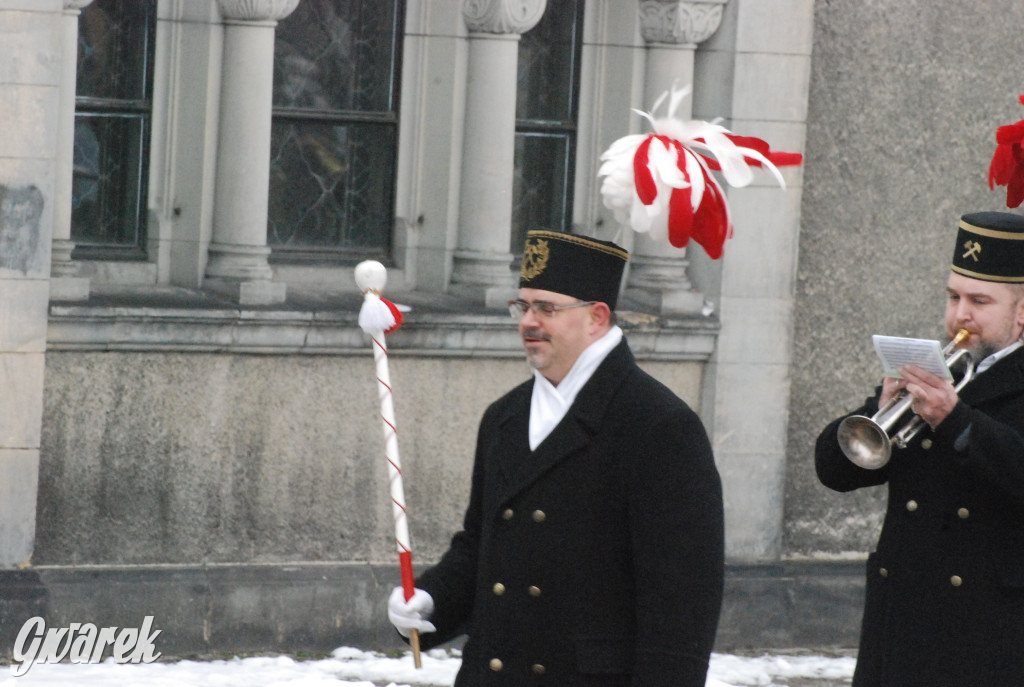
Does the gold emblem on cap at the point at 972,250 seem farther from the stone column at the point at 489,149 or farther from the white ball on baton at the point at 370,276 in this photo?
the stone column at the point at 489,149

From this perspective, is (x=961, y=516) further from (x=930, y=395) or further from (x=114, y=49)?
(x=114, y=49)

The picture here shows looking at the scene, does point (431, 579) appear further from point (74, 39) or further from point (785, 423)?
point (785, 423)

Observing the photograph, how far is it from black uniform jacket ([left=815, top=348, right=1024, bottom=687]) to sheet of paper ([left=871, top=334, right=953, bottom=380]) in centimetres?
12

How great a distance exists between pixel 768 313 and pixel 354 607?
2.53 meters

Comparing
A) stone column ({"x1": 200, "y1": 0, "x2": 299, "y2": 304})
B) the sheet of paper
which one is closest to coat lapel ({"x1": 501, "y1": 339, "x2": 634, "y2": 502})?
the sheet of paper

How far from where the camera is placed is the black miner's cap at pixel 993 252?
4164mm

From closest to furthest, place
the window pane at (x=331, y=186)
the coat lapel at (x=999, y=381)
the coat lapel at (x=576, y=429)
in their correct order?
the coat lapel at (x=576, y=429), the coat lapel at (x=999, y=381), the window pane at (x=331, y=186)

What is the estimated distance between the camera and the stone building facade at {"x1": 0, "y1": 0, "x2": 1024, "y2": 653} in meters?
7.13

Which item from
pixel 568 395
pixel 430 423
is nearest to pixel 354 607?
pixel 430 423

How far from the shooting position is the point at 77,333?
7078mm

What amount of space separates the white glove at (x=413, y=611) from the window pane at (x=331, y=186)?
171 inches

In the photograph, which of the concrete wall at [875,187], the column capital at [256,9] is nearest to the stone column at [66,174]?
the column capital at [256,9]

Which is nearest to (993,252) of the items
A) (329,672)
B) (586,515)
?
(586,515)

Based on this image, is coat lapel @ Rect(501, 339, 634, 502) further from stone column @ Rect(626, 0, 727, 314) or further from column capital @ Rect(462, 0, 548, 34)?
stone column @ Rect(626, 0, 727, 314)
